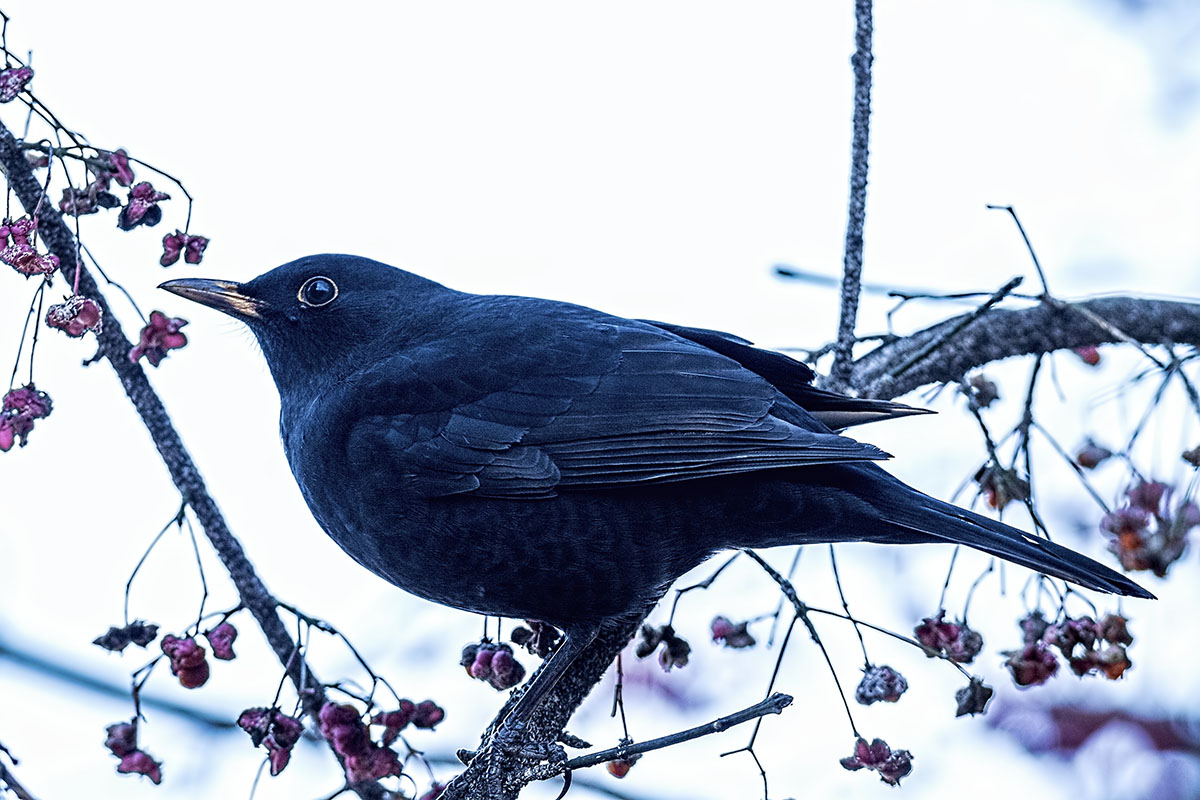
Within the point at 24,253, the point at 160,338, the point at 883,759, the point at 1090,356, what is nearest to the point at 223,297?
the point at 160,338

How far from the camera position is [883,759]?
118 inches

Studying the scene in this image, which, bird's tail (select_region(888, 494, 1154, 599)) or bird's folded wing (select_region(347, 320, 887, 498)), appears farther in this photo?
bird's folded wing (select_region(347, 320, 887, 498))

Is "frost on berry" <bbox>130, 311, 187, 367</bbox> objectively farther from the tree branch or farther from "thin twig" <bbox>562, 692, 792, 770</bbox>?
the tree branch

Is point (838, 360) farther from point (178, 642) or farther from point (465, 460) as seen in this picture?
point (178, 642)

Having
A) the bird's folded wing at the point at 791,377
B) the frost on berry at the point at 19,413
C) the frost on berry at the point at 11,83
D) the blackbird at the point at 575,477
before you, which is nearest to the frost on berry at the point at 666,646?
the blackbird at the point at 575,477

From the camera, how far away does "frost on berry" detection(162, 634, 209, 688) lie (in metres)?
2.88

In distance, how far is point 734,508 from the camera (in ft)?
10.7

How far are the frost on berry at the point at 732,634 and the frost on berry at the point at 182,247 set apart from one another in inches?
70.0

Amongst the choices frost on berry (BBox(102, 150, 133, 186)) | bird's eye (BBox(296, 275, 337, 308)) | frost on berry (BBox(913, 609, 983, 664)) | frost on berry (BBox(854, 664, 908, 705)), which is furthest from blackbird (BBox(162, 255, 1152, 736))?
frost on berry (BBox(102, 150, 133, 186))

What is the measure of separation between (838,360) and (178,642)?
6.67ft

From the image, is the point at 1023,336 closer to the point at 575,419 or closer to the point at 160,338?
the point at 575,419

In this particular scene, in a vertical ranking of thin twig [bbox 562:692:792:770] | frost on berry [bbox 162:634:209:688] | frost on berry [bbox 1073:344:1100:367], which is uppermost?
frost on berry [bbox 1073:344:1100:367]

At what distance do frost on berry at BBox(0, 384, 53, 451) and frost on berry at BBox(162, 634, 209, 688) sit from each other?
0.61 meters

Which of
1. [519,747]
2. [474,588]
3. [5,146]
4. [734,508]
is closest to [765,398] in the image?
[734,508]
